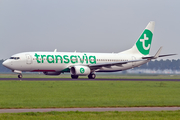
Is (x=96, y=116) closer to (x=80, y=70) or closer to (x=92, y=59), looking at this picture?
(x=80, y=70)

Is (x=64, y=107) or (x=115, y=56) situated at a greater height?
(x=115, y=56)

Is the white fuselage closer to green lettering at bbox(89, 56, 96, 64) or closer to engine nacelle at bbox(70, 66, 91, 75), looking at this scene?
green lettering at bbox(89, 56, 96, 64)

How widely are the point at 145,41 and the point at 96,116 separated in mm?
54012

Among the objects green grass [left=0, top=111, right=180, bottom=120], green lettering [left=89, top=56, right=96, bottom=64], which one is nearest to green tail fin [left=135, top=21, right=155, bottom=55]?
green lettering [left=89, top=56, right=96, bottom=64]

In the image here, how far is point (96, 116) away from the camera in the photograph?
55.9 ft

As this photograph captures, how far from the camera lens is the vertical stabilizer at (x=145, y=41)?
2719 inches

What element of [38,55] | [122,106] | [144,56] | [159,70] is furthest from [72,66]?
[159,70]

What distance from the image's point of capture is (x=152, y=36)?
231ft

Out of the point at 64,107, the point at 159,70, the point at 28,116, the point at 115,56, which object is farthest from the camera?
the point at 159,70

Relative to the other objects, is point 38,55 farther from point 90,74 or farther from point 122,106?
point 122,106

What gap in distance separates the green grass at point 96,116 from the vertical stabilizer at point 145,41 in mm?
51020

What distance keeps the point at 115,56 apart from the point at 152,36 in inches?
385

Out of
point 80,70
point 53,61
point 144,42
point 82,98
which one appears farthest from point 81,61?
point 82,98

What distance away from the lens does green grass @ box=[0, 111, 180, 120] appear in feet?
53.7
